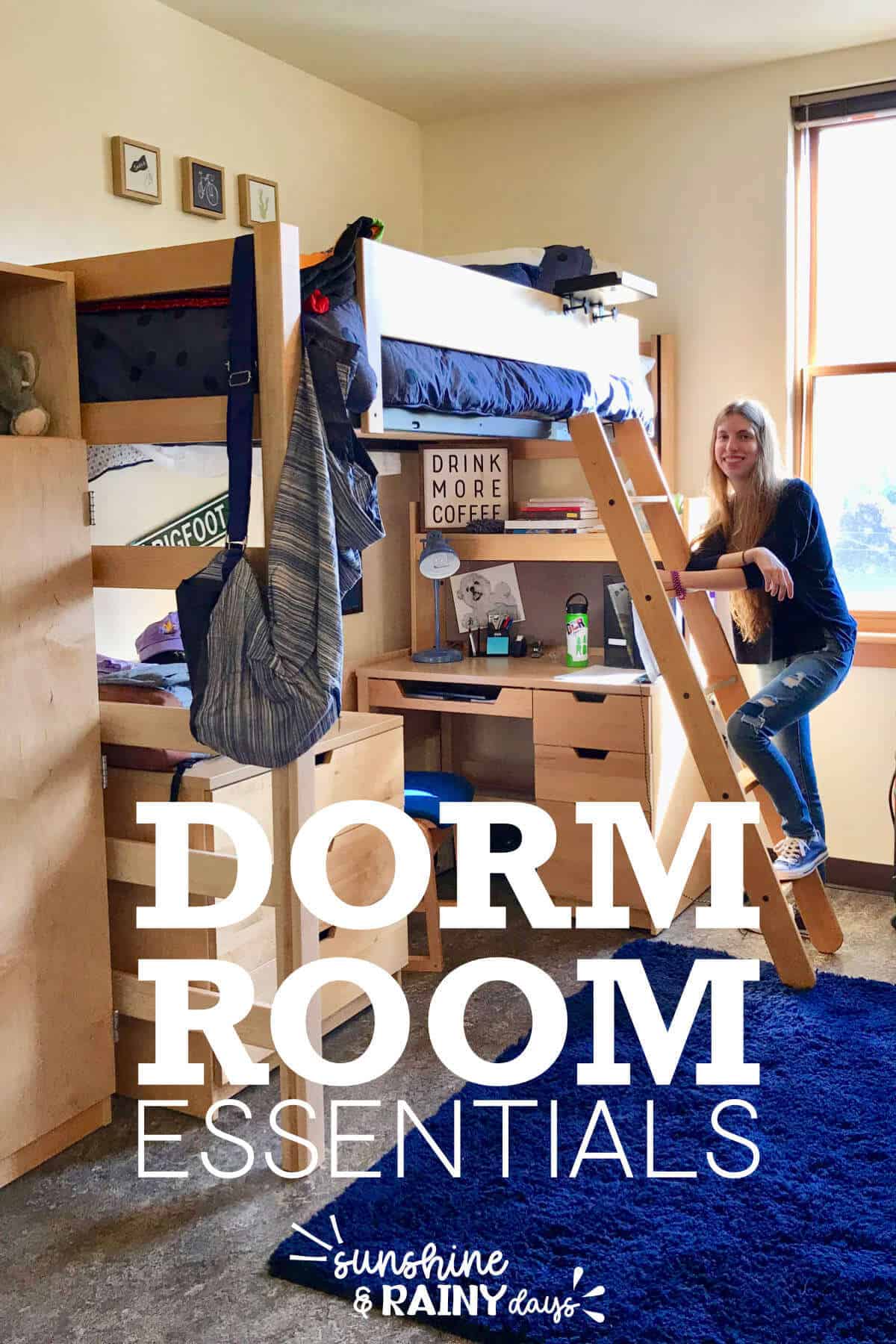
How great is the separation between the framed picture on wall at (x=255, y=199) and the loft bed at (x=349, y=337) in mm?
1090

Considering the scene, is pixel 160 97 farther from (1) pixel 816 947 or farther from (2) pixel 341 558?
(1) pixel 816 947

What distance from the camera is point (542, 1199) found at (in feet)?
7.66

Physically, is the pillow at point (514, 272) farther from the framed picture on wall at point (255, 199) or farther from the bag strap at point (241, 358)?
the bag strap at point (241, 358)

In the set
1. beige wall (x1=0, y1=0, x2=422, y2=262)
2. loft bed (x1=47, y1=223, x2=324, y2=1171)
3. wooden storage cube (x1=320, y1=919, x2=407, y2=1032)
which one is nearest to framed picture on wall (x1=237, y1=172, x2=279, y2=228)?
beige wall (x1=0, y1=0, x2=422, y2=262)

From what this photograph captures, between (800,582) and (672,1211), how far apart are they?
175 centimetres

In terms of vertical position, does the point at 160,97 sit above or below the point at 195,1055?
above

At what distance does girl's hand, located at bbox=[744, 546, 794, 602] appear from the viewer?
3.30 m

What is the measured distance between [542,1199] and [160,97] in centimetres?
281

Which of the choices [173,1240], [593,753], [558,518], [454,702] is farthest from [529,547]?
[173,1240]

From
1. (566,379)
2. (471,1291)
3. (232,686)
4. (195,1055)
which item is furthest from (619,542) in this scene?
(471,1291)

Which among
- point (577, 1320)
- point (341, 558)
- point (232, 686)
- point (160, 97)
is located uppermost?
point (160, 97)

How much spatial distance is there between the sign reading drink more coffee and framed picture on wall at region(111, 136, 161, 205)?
130cm

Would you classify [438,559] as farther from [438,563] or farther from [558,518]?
[558,518]

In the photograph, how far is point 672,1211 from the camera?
90.5 inches
